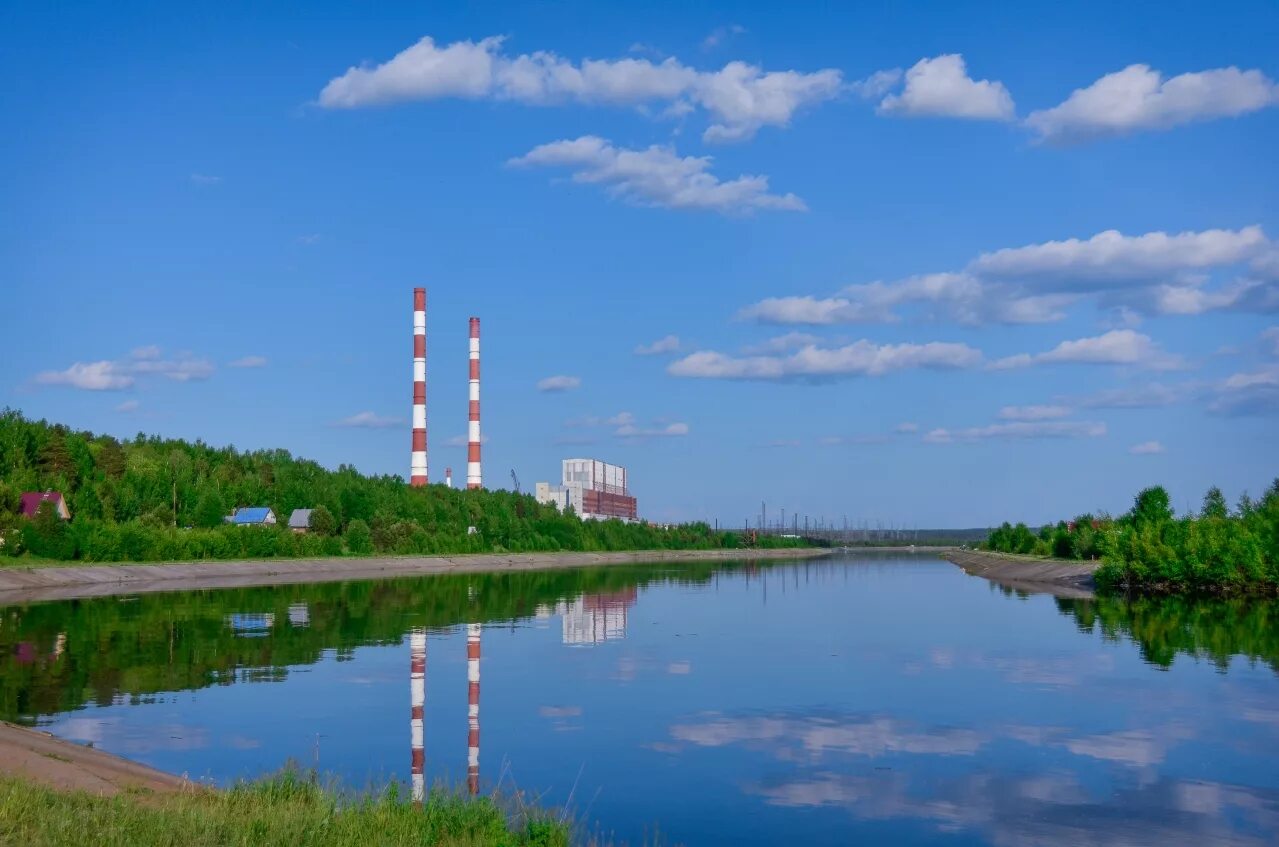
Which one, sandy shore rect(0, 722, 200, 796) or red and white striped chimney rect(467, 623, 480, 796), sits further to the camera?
red and white striped chimney rect(467, 623, 480, 796)

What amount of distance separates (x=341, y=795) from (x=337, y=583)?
58439 mm

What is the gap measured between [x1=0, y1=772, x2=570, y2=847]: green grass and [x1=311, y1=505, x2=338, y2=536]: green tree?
9225 cm

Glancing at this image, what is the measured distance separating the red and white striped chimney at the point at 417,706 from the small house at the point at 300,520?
2814 inches

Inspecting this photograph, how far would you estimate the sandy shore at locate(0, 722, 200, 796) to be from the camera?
13320mm

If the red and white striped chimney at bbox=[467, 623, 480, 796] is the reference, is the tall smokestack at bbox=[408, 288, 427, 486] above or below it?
above

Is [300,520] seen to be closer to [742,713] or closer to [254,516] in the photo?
[254,516]

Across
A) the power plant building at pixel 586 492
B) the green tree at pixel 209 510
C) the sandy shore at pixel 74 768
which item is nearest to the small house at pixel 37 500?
the green tree at pixel 209 510

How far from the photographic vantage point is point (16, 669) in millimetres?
26250

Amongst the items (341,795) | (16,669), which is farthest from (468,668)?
(341,795)

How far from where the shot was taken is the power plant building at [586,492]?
179875mm

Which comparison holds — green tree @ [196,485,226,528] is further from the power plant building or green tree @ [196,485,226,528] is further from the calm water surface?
the power plant building

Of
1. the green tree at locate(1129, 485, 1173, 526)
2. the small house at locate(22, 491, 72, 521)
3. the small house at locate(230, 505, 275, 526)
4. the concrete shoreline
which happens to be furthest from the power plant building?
the green tree at locate(1129, 485, 1173, 526)

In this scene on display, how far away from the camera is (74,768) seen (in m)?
14.4

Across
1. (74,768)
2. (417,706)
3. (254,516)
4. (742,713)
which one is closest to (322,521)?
(254,516)
